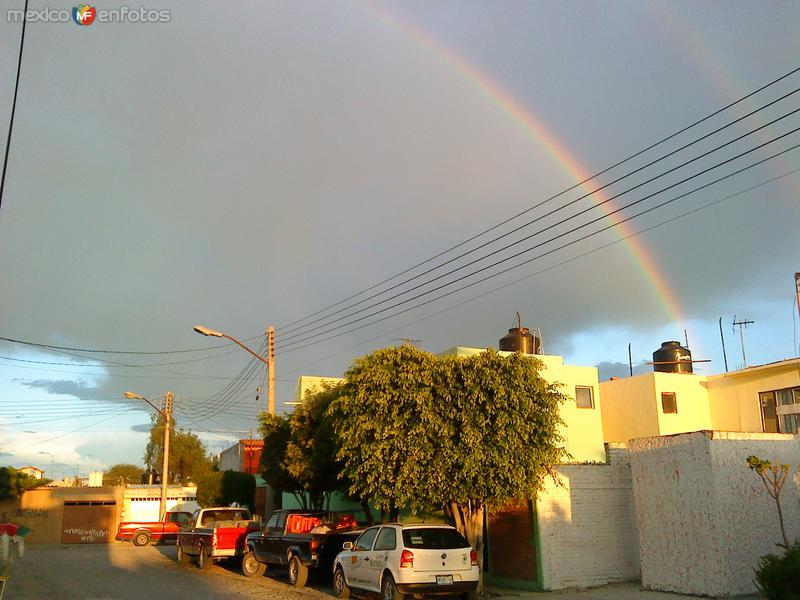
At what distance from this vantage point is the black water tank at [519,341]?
36250 millimetres

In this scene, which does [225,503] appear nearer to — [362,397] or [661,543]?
[362,397]

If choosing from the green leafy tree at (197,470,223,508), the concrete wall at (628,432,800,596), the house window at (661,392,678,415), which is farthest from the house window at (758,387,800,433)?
the green leafy tree at (197,470,223,508)

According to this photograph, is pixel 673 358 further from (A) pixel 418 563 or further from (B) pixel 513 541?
(A) pixel 418 563

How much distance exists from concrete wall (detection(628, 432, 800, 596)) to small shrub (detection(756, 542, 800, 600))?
2160mm

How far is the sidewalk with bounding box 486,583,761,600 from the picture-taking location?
49.0 ft

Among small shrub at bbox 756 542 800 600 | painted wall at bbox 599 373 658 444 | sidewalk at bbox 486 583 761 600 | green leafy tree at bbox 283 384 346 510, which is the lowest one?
sidewalk at bbox 486 583 761 600

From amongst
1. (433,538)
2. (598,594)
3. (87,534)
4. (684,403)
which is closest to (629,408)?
(684,403)

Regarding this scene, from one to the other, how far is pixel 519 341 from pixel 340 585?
21.4 metres

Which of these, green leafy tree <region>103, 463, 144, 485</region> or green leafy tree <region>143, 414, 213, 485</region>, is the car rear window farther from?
green leafy tree <region>103, 463, 144, 485</region>

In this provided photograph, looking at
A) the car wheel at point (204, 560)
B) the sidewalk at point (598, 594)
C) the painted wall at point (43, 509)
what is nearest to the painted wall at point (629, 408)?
the sidewalk at point (598, 594)

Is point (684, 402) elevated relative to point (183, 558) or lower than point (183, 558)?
elevated

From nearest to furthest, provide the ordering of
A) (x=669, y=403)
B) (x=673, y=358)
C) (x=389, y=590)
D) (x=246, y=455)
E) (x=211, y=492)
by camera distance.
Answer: (x=389, y=590), (x=669, y=403), (x=673, y=358), (x=211, y=492), (x=246, y=455)

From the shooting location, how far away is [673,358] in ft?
128

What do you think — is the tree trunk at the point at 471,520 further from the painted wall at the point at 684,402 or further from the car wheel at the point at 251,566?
the painted wall at the point at 684,402
